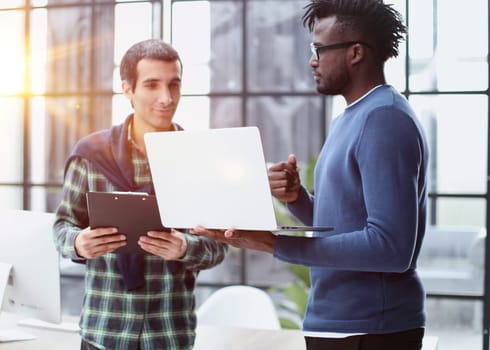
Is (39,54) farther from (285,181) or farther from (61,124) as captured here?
(285,181)

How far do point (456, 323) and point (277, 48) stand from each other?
5.70ft

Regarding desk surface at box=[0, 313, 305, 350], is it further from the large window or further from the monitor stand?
the large window

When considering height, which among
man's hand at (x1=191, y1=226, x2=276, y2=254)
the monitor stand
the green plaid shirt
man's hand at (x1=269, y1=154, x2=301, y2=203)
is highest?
man's hand at (x1=269, y1=154, x2=301, y2=203)

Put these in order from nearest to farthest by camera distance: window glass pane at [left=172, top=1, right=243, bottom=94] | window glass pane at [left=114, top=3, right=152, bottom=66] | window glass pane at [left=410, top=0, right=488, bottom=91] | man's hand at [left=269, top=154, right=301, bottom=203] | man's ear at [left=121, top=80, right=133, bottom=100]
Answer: man's hand at [left=269, top=154, right=301, bottom=203] → man's ear at [left=121, top=80, right=133, bottom=100] → window glass pane at [left=410, top=0, right=488, bottom=91] → window glass pane at [left=172, top=1, right=243, bottom=94] → window glass pane at [left=114, top=3, right=152, bottom=66]

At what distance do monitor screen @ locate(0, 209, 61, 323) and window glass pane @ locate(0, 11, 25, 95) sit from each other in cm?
250

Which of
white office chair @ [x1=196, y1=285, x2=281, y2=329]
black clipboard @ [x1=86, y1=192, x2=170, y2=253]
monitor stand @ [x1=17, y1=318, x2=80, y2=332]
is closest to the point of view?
black clipboard @ [x1=86, y1=192, x2=170, y2=253]

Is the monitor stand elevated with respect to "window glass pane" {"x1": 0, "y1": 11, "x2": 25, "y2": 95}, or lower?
lower

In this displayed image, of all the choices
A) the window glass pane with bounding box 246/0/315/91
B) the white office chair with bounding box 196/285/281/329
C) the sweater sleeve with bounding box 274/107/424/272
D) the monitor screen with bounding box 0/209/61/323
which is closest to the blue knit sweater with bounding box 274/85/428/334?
the sweater sleeve with bounding box 274/107/424/272

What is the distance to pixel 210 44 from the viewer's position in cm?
432

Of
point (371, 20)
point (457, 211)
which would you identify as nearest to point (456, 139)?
point (457, 211)

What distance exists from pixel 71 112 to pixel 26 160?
41 cm

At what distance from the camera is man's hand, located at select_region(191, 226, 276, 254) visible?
5.62 ft

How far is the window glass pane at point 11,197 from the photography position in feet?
15.3

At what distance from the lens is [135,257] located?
81.8 inches
